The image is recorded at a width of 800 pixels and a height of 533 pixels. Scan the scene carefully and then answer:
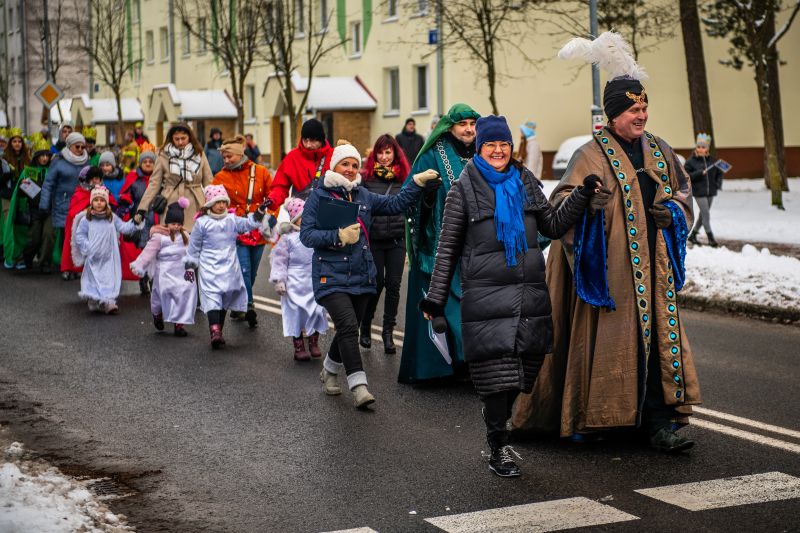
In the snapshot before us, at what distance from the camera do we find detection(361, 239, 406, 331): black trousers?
11.2 metres

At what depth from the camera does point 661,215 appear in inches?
283

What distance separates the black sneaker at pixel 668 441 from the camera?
7086 millimetres

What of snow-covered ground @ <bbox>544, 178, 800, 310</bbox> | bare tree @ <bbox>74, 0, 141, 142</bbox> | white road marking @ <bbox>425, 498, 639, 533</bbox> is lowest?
white road marking @ <bbox>425, 498, 639, 533</bbox>

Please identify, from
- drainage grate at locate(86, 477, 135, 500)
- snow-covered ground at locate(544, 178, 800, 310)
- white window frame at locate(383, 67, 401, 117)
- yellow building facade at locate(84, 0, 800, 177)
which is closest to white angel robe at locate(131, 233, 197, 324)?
snow-covered ground at locate(544, 178, 800, 310)

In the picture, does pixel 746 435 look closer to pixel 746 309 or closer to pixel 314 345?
pixel 314 345

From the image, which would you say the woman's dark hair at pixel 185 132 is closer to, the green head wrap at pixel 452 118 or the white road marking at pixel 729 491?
the green head wrap at pixel 452 118

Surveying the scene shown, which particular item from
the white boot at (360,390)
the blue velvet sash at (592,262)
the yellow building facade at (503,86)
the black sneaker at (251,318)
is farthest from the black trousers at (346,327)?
the yellow building facade at (503,86)

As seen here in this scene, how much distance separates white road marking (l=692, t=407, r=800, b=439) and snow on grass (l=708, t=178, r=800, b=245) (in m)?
12.3

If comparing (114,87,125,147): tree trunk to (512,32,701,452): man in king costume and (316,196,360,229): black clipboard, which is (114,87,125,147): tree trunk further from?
(512,32,701,452): man in king costume

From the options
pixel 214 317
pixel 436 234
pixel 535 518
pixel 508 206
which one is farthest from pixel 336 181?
pixel 535 518

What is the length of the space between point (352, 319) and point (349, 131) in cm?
3590

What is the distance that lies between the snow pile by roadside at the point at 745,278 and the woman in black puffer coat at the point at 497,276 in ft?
21.2

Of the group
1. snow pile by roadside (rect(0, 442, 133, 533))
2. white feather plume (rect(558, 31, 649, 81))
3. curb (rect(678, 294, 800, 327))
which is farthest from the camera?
curb (rect(678, 294, 800, 327))

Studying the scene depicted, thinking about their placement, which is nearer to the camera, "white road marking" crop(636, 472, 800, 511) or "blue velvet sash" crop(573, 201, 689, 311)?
"white road marking" crop(636, 472, 800, 511)
